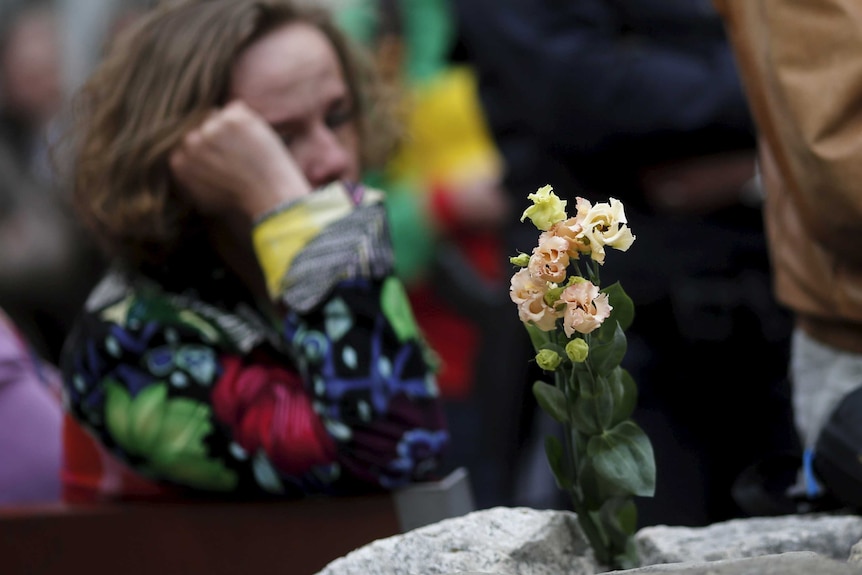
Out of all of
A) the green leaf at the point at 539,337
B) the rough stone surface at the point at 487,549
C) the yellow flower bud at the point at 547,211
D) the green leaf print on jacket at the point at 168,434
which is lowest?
the green leaf print on jacket at the point at 168,434

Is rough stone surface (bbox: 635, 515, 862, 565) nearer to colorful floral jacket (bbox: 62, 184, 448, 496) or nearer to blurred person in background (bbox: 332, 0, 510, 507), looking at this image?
colorful floral jacket (bbox: 62, 184, 448, 496)

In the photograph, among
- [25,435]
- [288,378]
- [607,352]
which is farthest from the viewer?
[25,435]

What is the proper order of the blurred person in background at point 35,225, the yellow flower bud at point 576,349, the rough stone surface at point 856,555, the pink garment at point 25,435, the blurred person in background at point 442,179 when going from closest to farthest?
the rough stone surface at point 856,555 → the yellow flower bud at point 576,349 → the pink garment at point 25,435 → the blurred person in background at point 442,179 → the blurred person in background at point 35,225

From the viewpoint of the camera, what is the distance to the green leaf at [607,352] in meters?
1.40

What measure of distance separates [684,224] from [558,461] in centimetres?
126

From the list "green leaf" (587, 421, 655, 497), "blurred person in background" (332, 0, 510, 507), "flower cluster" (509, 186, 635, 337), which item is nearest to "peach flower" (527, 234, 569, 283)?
"flower cluster" (509, 186, 635, 337)

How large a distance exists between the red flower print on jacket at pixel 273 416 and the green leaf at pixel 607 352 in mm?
689

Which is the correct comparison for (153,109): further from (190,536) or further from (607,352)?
(607,352)

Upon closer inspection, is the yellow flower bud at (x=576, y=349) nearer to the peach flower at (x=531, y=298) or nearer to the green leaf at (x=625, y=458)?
the peach flower at (x=531, y=298)

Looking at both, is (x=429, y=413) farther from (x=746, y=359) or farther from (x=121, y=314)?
(x=746, y=359)

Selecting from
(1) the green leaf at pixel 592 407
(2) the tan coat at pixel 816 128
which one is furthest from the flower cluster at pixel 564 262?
(2) the tan coat at pixel 816 128

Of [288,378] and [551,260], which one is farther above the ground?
[551,260]

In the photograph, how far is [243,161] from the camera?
6.86 feet

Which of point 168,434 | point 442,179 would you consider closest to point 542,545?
point 168,434
